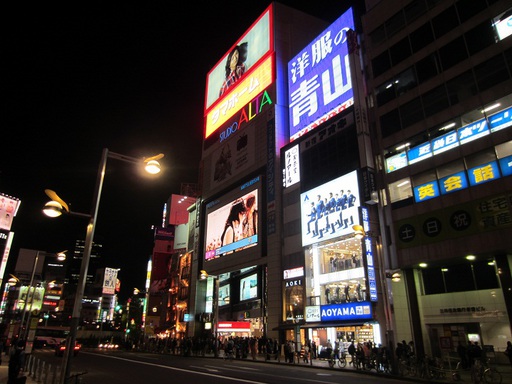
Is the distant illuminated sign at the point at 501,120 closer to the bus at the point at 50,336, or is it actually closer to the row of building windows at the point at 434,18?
the row of building windows at the point at 434,18

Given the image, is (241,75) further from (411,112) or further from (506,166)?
(506,166)

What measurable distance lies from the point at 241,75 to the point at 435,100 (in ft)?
122

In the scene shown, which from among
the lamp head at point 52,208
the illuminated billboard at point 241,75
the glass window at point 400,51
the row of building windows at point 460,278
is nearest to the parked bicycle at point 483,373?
the row of building windows at point 460,278

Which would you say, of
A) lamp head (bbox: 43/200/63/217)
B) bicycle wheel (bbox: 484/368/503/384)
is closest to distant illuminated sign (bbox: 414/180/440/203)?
bicycle wheel (bbox: 484/368/503/384)

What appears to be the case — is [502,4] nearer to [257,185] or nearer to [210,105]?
[257,185]

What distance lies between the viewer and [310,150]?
39250 mm

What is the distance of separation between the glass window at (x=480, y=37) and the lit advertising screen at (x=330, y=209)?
12333 mm

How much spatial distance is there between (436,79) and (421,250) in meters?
12.3

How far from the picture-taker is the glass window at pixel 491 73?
23688 mm

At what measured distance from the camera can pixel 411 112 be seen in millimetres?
29281

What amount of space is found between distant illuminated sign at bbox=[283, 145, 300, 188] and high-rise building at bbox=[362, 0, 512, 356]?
34.7 feet

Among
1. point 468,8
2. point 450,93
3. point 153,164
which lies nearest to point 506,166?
point 450,93

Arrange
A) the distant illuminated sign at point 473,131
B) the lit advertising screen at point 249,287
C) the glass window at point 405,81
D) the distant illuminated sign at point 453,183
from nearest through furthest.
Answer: the distant illuminated sign at point 473,131 → the distant illuminated sign at point 453,183 → the glass window at point 405,81 → the lit advertising screen at point 249,287

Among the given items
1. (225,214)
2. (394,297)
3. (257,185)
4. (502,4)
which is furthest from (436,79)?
(225,214)
